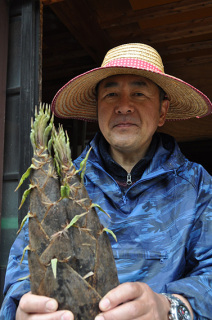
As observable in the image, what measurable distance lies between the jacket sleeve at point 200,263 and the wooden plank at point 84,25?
244cm

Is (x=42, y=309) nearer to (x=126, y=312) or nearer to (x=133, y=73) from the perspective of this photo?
(x=126, y=312)

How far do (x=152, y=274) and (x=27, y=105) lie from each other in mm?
1630

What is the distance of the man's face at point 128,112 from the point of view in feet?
5.81

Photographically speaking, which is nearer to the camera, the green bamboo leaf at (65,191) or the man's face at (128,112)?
the green bamboo leaf at (65,191)

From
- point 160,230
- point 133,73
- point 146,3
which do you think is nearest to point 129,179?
point 160,230

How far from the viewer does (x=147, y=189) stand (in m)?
1.66

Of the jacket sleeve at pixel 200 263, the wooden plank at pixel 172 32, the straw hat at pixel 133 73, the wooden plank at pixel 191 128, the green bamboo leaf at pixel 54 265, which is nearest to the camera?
the green bamboo leaf at pixel 54 265

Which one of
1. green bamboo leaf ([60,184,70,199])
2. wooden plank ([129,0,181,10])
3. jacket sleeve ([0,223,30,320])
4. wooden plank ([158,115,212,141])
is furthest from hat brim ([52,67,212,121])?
wooden plank ([158,115,212,141])

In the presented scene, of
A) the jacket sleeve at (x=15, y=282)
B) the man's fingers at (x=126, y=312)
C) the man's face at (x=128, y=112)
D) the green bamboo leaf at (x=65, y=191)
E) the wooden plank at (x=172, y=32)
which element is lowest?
the jacket sleeve at (x=15, y=282)

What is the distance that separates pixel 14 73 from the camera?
254 cm

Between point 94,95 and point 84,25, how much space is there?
157 centimetres

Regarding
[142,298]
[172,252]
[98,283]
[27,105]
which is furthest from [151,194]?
[27,105]

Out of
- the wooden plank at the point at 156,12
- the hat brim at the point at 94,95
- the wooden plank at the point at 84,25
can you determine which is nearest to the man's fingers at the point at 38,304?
the hat brim at the point at 94,95

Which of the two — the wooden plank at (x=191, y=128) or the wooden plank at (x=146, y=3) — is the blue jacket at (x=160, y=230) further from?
the wooden plank at (x=191, y=128)
